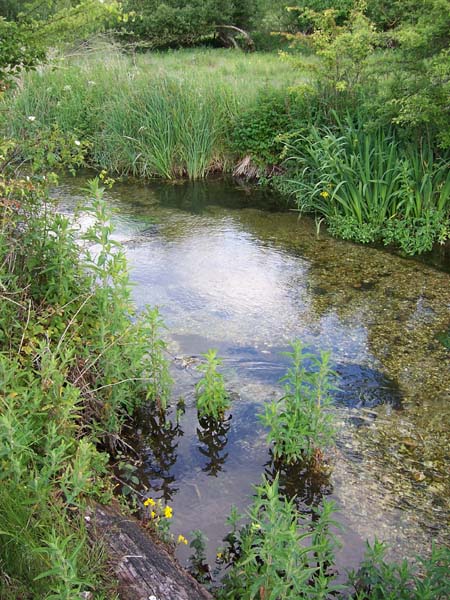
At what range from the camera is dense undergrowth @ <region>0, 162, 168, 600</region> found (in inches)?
89.0

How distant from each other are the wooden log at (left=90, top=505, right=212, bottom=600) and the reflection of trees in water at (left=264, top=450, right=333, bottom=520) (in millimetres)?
918

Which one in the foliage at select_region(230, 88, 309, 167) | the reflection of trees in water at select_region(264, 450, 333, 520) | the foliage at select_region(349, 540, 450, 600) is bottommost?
the reflection of trees in water at select_region(264, 450, 333, 520)

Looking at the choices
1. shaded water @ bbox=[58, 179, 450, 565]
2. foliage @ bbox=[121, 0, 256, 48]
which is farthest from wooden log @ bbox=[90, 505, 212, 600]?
foliage @ bbox=[121, 0, 256, 48]

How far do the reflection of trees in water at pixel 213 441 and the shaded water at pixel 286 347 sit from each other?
11 mm

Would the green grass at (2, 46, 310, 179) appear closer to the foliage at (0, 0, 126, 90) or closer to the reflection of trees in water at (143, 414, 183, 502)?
the foliage at (0, 0, 126, 90)

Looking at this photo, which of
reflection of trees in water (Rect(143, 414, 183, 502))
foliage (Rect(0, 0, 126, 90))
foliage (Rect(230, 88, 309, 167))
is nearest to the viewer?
reflection of trees in water (Rect(143, 414, 183, 502))

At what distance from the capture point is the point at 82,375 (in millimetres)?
3307

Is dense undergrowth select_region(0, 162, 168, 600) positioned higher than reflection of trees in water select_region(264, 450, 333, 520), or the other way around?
dense undergrowth select_region(0, 162, 168, 600)

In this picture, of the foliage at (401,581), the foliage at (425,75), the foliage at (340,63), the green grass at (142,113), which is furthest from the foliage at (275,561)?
the green grass at (142,113)

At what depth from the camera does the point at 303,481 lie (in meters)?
3.50

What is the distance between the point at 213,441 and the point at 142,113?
22.1ft

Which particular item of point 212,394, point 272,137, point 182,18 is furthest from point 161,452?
point 182,18

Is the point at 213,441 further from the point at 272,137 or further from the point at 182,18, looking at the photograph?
the point at 182,18

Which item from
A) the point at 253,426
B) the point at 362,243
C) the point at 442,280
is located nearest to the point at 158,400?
the point at 253,426
